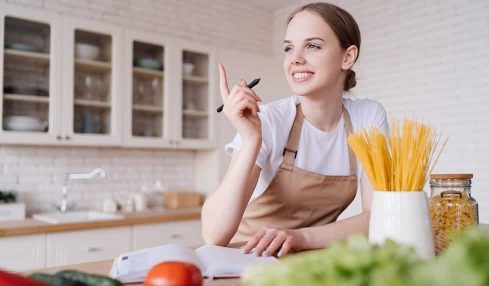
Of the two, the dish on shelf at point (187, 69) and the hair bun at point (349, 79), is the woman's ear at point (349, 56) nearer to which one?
the hair bun at point (349, 79)

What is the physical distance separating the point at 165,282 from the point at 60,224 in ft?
8.03

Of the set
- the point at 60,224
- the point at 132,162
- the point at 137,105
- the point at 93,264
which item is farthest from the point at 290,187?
the point at 132,162

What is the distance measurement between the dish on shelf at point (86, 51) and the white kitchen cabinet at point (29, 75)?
0.50 feet

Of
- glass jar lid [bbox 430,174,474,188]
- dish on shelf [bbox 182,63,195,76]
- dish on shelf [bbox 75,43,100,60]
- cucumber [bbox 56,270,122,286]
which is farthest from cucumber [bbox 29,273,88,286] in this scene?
dish on shelf [bbox 182,63,195,76]

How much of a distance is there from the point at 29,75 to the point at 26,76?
2 centimetres

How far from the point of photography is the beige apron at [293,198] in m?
1.68

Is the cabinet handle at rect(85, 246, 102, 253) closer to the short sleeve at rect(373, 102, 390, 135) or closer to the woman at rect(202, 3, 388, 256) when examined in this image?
the woman at rect(202, 3, 388, 256)

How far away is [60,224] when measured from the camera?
9.62 ft

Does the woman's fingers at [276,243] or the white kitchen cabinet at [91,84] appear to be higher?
the white kitchen cabinet at [91,84]

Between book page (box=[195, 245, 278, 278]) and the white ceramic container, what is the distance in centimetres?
28

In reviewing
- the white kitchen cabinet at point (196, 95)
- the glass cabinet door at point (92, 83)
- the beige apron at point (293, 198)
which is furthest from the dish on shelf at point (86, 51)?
the beige apron at point (293, 198)

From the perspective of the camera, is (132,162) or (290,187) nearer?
(290,187)

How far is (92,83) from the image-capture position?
11.5 ft

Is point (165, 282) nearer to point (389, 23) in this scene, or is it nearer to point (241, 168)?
point (241, 168)
